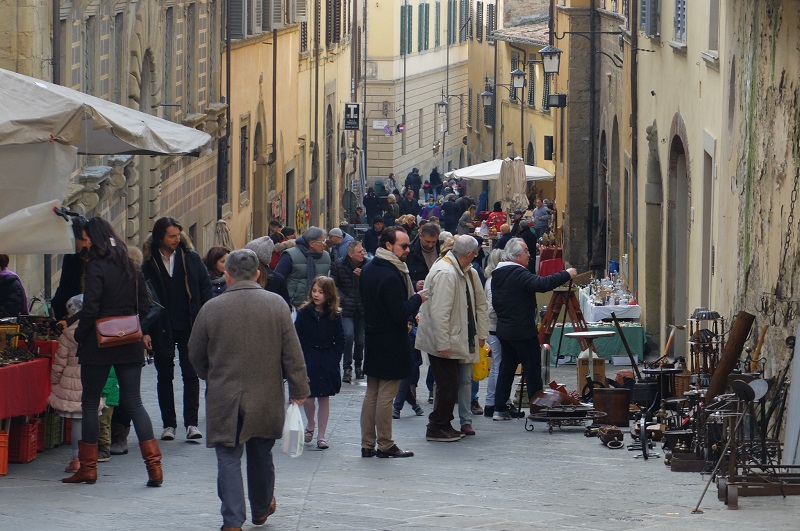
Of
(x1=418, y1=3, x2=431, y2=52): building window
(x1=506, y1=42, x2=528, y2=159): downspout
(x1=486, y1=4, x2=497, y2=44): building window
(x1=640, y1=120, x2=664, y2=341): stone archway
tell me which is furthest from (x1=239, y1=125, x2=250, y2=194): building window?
(x1=418, y1=3, x2=431, y2=52): building window

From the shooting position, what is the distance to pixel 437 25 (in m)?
68.4

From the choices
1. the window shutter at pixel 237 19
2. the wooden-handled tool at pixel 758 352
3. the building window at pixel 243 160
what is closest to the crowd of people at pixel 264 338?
the wooden-handled tool at pixel 758 352

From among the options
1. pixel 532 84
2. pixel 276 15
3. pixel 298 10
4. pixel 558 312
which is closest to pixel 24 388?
pixel 558 312

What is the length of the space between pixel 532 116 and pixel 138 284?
39651 millimetres

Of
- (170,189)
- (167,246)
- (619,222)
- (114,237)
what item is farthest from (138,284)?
(619,222)

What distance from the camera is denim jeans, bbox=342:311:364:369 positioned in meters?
15.2

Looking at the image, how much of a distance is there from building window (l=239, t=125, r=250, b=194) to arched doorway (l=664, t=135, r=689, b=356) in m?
13.4

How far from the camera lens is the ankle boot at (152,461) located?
945cm

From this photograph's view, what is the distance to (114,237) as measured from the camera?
31.6 feet

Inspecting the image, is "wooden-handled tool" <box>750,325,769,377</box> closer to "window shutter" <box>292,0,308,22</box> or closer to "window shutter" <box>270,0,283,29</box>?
"window shutter" <box>270,0,283,29</box>

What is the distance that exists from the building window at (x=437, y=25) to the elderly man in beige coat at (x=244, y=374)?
60.2 meters

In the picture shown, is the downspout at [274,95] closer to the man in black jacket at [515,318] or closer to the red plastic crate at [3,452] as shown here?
the man in black jacket at [515,318]

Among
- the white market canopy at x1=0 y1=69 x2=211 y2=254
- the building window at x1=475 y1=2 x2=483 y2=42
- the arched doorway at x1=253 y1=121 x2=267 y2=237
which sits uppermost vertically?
the building window at x1=475 y1=2 x2=483 y2=42

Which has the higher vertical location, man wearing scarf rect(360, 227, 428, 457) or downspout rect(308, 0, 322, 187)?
downspout rect(308, 0, 322, 187)
